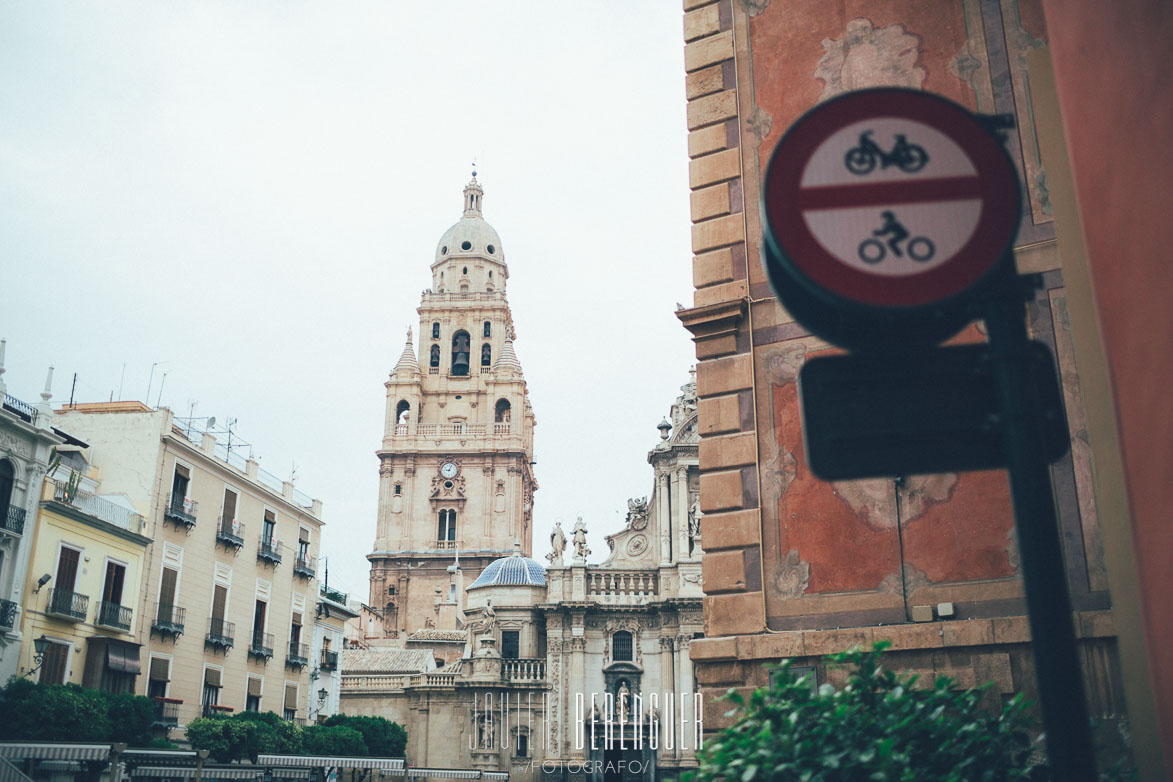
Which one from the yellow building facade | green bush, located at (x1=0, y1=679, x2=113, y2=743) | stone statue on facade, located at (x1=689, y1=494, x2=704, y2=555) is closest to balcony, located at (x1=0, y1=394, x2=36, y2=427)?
the yellow building facade

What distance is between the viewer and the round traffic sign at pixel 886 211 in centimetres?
259

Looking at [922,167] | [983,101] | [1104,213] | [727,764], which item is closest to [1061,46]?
[1104,213]

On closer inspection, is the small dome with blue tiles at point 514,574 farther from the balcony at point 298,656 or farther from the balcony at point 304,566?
the balcony at point 298,656

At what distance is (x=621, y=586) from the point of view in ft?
179

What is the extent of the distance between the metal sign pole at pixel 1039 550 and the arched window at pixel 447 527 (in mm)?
79333

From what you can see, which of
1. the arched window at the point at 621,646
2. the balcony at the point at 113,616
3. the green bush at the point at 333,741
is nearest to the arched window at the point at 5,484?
the balcony at the point at 113,616

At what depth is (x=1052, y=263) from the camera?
32.8 ft

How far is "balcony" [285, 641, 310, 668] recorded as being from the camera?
41.4 m

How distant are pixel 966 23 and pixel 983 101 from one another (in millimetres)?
973

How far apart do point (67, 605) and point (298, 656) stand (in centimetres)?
1404

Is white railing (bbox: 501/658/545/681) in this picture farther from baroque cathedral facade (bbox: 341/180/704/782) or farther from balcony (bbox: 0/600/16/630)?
balcony (bbox: 0/600/16/630)

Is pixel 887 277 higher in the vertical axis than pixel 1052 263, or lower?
lower

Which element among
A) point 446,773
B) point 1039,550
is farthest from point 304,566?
point 1039,550

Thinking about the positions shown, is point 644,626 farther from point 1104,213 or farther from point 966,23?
point 1104,213
